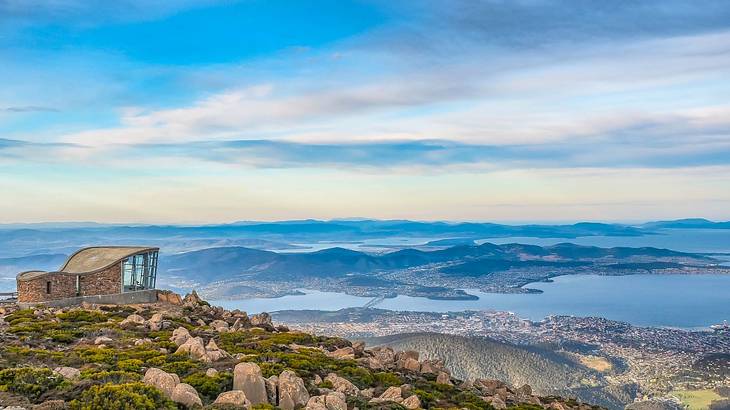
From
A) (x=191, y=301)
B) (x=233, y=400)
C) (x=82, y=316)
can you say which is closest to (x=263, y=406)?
(x=233, y=400)

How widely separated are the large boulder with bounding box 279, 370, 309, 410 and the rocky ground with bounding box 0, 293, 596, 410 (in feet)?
0.10

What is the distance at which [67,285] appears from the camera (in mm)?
39906

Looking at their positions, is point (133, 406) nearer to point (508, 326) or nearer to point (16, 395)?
point (16, 395)

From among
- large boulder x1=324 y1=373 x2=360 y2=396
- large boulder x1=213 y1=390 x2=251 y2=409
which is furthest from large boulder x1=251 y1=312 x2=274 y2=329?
large boulder x1=213 y1=390 x2=251 y2=409

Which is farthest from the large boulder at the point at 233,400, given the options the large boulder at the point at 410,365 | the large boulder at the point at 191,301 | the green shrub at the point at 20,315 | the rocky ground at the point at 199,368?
the large boulder at the point at 191,301

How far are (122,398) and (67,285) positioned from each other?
89.3 ft

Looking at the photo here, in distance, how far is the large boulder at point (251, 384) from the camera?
716 inches

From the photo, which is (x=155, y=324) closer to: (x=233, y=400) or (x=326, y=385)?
(x=326, y=385)

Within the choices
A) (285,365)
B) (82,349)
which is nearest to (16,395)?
(82,349)

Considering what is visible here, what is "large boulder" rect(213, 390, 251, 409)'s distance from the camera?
54.5ft

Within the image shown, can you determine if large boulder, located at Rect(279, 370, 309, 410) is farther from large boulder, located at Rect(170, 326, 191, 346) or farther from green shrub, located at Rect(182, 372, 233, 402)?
large boulder, located at Rect(170, 326, 191, 346)

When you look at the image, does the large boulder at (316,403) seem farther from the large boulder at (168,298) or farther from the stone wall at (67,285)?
the large boulder at (168,298)

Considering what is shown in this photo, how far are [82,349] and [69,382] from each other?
23.4 feet

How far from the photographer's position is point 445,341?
94.8 m
